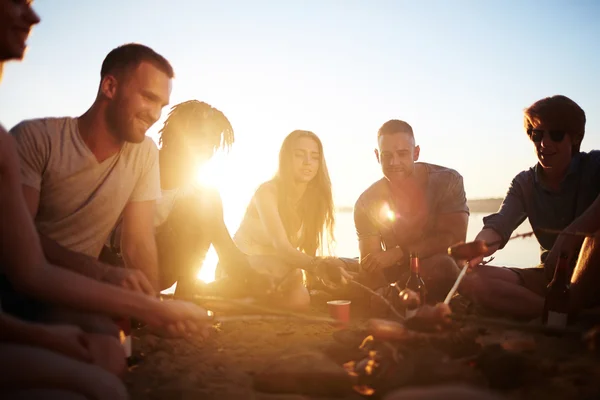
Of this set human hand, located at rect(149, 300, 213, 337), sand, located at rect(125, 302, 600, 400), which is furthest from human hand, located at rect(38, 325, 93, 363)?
sand, located at rect(125, 302, 600, 400)

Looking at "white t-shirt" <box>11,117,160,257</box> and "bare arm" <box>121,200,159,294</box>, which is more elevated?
"white t-shirt" <box>11,117,160,257</box>

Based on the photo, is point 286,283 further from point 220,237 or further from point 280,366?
point 280,366

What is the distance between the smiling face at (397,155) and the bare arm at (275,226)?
5.68ft

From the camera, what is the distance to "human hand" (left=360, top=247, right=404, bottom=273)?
5.55m

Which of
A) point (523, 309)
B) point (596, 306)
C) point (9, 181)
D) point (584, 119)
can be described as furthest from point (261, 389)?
point (584, 119)

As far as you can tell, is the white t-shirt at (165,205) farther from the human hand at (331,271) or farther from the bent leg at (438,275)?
the bent leg at (438,275)

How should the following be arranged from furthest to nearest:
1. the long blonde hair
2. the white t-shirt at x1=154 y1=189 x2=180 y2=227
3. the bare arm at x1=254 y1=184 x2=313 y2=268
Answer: the long blonde hair < the bare arm at x1=254 y1=184 x2=313 y2=268 < the white t-shirt at x1=154 y1=189 x2=180 y2=227

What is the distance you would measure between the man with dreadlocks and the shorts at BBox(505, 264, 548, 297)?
3.16 m

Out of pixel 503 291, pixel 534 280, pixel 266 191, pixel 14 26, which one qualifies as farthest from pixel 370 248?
pixel 14 26

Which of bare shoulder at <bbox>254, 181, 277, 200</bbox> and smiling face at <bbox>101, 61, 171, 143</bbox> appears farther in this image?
bare shoulder at <bbox>254, 181, 277, 200</bbox>

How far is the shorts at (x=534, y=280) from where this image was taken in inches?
181

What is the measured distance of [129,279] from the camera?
9.26 ft

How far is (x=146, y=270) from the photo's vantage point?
3869mm

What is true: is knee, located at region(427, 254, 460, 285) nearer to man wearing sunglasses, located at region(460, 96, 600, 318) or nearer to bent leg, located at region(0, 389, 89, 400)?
man wearing sunglasses, located at region(460, 96, 600, 318)
